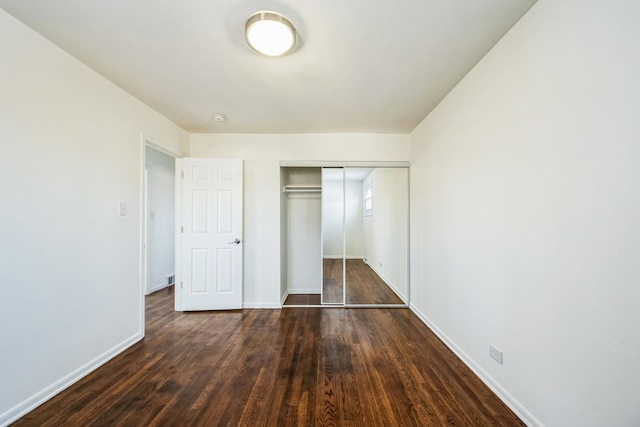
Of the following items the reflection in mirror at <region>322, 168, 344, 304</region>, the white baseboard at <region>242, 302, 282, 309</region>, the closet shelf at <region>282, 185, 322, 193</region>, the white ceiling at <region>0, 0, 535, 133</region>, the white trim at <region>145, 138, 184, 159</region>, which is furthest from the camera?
the closet shelf at <region>282, 185, 322, 193</region>

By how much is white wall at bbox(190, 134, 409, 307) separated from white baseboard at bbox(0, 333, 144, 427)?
149 centimetres

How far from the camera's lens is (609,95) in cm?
105

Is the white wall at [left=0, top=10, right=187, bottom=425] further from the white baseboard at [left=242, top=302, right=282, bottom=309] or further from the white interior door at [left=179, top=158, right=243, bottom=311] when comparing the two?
the white baseboard at [left=242, top=302, right=282, bottom=309]

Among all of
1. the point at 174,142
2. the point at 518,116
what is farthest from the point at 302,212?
the point at 518,116

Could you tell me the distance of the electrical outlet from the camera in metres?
1.72

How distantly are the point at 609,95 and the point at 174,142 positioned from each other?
12.6 feet

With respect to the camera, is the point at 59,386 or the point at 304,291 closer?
the point at 59,386

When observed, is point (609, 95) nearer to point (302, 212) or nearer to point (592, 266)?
point (592, 266)

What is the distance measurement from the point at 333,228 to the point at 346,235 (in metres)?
0.22

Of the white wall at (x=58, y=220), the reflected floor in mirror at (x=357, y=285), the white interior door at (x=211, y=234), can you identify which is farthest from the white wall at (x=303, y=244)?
the white wall at (x=58, y=220)

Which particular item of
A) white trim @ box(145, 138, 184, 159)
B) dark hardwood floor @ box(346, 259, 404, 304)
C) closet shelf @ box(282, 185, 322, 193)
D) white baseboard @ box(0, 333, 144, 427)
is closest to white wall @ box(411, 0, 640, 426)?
dark hardwood floor @ box(346, 259, 404, 304)

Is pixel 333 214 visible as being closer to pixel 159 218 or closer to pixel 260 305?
pixel 260 305

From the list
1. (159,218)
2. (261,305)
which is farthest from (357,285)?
(159,218)

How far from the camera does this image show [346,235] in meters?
3.60
